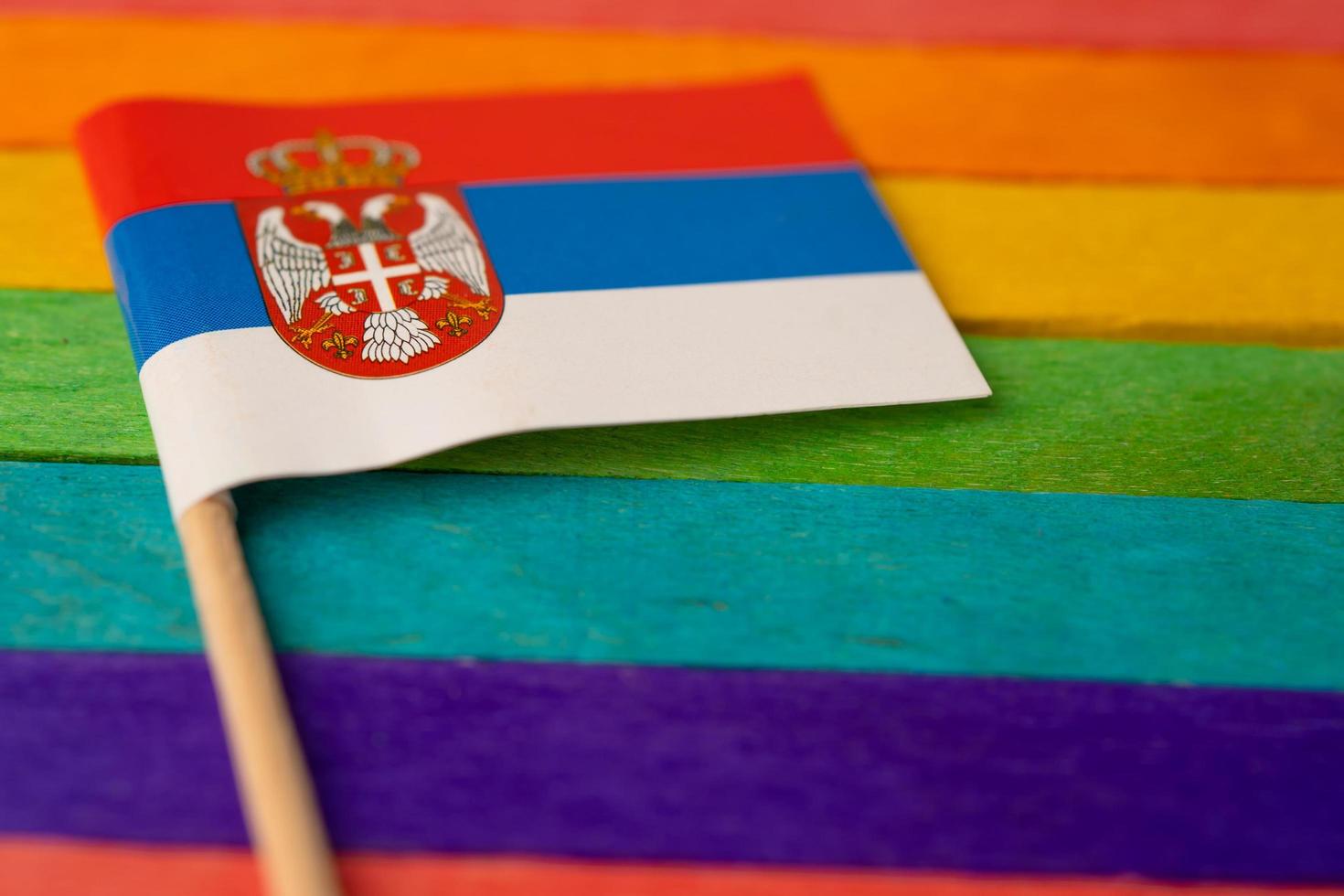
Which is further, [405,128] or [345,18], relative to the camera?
[345,18]

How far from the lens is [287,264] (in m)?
0.75

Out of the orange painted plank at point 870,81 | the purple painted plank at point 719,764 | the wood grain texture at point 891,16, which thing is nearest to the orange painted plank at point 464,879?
the purple painted plank at point 719,764

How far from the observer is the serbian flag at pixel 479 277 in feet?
2.18

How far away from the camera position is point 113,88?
102 centimetres

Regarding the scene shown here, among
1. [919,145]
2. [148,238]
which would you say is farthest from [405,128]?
[919,145]

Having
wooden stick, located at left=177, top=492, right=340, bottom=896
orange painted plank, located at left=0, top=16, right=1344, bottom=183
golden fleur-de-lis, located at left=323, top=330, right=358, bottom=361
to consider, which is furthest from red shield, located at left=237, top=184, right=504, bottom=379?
Answer: orange painted plank, located at left=0, top=16, right=1344, bottom=183

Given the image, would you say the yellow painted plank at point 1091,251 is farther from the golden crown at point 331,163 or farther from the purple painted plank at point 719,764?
the purple painted plank at point 719,764

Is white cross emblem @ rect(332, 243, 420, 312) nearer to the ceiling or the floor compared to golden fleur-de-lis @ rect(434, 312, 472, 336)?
nearer to the ceiling

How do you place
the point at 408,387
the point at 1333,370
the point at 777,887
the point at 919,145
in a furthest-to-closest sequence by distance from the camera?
the point at 919,145 → the point at 1333,370 → the point at 408,387 → the point at 777,887

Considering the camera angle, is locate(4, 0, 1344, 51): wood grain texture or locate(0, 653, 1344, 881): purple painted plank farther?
locate(4, 0, 1344, 51): wood grain texture

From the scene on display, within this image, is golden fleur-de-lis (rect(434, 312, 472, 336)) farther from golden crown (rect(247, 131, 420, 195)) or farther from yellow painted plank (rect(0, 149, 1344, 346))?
yellow painted plank (rect(0, 149, 1344, 346))

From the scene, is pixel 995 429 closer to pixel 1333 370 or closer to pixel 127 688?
pixel 1333 370

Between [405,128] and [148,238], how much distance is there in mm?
219

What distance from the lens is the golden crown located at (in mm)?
829
